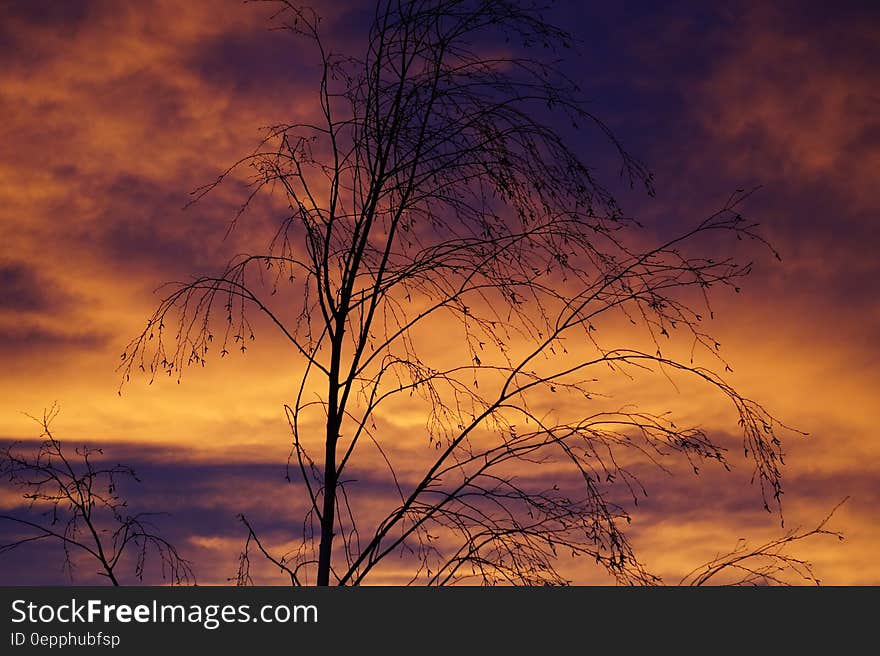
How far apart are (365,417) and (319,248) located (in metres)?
0.85

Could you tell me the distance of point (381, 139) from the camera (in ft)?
18.8

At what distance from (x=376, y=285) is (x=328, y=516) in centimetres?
109

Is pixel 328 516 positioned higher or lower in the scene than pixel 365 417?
lower

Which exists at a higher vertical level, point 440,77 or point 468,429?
point 440,77

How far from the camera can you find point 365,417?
5547mm
